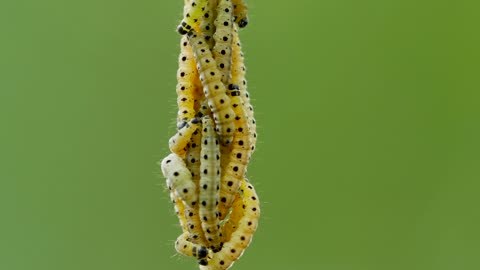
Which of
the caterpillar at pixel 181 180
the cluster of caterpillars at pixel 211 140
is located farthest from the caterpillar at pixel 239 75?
the caterpillar at pixel 181 180

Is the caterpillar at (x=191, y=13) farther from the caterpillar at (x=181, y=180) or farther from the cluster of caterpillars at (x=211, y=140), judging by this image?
the caterpillar at (x=181, y=180)

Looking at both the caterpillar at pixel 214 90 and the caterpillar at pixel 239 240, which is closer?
the caterpillar at pixel 214 90

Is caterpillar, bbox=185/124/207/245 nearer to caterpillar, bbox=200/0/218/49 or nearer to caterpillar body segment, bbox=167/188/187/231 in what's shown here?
caterpillar body segment, bbox=167/188/187/231

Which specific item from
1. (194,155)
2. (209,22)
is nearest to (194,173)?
(194,155)

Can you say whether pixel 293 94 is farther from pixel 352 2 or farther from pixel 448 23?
Result: pixel 448 23

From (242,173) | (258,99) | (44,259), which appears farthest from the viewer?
(258,99)

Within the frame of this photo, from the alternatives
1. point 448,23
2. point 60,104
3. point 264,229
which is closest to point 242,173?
point 264,229

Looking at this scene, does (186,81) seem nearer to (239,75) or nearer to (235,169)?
(239,75)
